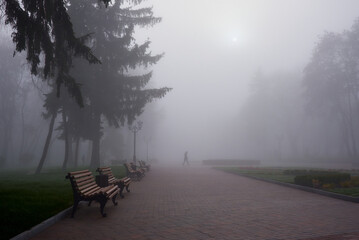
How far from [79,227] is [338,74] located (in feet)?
128

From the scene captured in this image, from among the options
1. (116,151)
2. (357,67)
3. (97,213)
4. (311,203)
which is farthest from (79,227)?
(357,67)

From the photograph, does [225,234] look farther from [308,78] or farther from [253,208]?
[308,78]

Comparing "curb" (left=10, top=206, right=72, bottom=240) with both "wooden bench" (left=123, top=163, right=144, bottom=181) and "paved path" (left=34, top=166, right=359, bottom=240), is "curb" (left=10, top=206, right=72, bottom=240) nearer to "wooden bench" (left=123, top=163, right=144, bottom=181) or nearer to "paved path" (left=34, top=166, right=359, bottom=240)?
"paved path" (left=34, top=166, right=359, bottom=240)

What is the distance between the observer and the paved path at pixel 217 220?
17.6ft

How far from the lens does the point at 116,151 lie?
4191 centimetres

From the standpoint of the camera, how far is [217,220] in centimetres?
643

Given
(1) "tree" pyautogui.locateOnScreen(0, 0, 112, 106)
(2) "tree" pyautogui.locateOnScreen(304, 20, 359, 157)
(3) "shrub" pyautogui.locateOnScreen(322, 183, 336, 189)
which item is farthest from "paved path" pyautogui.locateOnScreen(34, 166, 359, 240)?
(2) "tree" pyautogui.locateOnScreen(304, 20, 359, 157)

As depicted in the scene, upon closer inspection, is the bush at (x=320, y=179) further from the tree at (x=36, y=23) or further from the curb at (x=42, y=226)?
the tree at (x=36, y=23)

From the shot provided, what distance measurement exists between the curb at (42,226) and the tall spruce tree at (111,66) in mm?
16147

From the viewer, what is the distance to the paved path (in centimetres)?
536

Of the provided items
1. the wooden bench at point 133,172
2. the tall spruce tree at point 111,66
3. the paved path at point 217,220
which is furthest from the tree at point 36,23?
the tall spruce tree at point 111,66

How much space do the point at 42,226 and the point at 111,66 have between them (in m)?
19.1

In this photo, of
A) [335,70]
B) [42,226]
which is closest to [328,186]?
[42,226]

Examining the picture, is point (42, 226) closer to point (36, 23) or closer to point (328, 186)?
point (36, 23)
